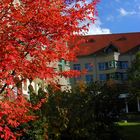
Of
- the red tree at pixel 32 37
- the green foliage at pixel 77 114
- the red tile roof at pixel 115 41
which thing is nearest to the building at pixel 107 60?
the red tile roof at pixel 115 41

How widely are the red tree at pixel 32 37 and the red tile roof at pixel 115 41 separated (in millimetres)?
93430

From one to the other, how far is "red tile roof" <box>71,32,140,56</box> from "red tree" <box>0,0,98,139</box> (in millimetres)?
93430

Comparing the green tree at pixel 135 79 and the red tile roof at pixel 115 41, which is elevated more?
the red tile roof at pixel 115 41

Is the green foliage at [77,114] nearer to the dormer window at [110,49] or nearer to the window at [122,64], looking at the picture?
the window at [122,64]

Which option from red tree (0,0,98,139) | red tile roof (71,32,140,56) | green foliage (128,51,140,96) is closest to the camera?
red tree (0,0,98,139)

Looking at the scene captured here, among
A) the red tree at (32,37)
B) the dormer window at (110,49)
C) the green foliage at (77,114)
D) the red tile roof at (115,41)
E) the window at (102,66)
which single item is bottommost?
the green foliage at (77,114)

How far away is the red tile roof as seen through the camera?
110 metres

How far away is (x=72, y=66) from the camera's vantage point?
106250mm

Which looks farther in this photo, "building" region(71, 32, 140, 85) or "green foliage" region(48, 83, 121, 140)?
"building" region(71, 32, 140, 85)

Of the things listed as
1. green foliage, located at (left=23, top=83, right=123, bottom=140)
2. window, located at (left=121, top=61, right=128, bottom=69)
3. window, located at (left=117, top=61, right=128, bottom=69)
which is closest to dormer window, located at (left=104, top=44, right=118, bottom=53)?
window, located at (left=117, top=61, right=128, bottom=69)

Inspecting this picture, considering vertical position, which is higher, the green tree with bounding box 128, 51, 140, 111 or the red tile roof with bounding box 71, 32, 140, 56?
the red tile roof with bounding box 71, 32, 140, 56

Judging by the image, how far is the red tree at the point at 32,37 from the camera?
13977 mm

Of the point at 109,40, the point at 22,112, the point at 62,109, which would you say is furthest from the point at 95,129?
the point at 109,40

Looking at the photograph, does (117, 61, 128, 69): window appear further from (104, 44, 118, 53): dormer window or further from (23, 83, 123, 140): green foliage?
(23, 83, 123, 140): green foliage
